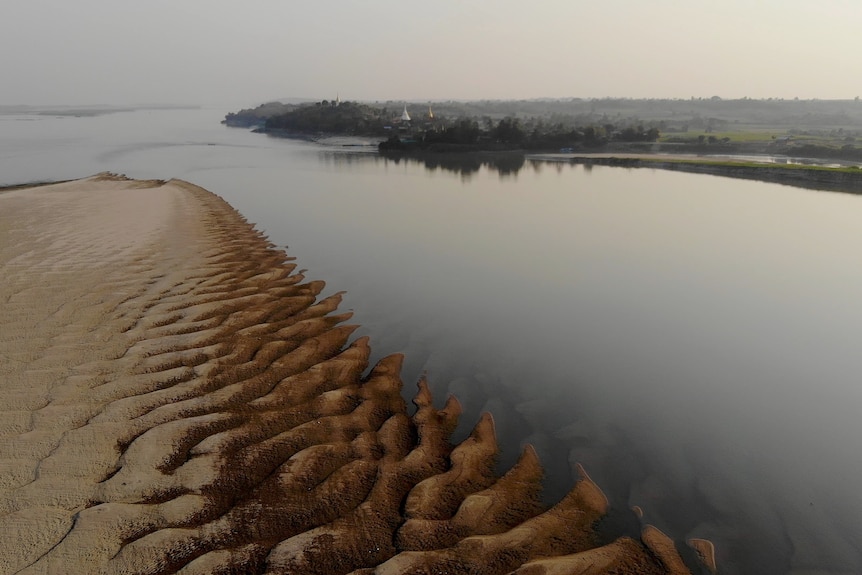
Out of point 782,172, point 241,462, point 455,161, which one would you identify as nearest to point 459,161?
point 455,161

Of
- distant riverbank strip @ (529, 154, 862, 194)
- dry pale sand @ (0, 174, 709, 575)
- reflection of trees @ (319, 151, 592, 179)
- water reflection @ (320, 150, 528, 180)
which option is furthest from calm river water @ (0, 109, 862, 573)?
reflection of trees @ (319, 151, 592, 179)

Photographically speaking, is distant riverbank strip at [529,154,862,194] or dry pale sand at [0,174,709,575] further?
distant riverbank strip at [529,154,862,194]

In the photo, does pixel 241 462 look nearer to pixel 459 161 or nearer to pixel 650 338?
pixel 650 338

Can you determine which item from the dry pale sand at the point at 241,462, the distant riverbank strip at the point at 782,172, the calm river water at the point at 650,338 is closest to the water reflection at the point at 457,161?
the distant riverbank strip at the point at 782,172

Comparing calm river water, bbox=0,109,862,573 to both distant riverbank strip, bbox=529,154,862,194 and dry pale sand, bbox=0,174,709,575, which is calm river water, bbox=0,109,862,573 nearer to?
dry pale sand, bbox=0,174,709,575

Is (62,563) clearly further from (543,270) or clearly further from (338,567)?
(543,270)

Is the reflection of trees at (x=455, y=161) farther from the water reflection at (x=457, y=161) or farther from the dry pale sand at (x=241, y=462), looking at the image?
the dry pale sand at (x=241, y=462)
